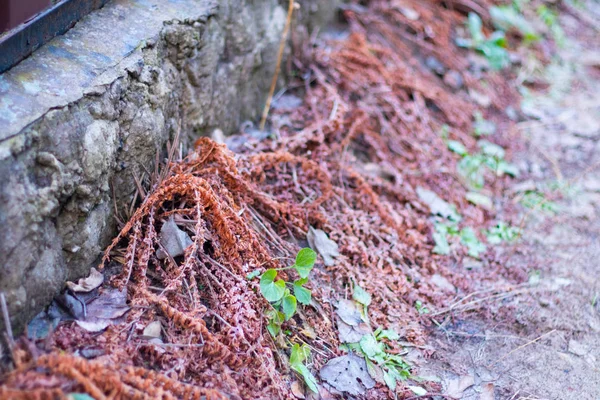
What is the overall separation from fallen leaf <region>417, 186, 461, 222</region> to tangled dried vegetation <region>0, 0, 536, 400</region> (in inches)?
2.4

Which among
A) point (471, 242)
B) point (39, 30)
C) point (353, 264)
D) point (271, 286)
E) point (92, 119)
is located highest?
point (39, 30)

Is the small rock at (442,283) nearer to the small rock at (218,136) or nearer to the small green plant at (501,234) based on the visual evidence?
the small green plant at (501,234)

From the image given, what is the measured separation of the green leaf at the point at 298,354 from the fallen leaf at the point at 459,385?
21.0 inches

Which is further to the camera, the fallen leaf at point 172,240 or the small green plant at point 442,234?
the small green plant at point 442,234

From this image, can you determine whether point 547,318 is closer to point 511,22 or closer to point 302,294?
point 302,294

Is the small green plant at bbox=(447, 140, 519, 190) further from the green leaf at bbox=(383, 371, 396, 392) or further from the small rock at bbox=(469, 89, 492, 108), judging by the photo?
the green leaf at bbox=(383, 371, 396, 392)

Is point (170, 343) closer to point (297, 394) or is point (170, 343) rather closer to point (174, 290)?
point (174, 290)

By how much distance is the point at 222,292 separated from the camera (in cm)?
187

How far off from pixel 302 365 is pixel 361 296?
1.48ft

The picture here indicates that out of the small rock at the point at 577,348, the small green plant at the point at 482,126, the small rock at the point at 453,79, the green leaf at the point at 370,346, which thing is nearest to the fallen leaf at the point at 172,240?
the green leaf at the point at 370,346

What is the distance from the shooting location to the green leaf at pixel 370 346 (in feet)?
6.69

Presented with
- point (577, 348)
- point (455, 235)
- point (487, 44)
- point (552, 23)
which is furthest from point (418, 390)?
point (552, 23)

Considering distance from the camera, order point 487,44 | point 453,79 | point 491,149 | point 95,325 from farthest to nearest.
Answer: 1. point 487,44
2. point 453,79
3. point 491,149
4. point 95,325

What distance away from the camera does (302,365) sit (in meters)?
1.89
